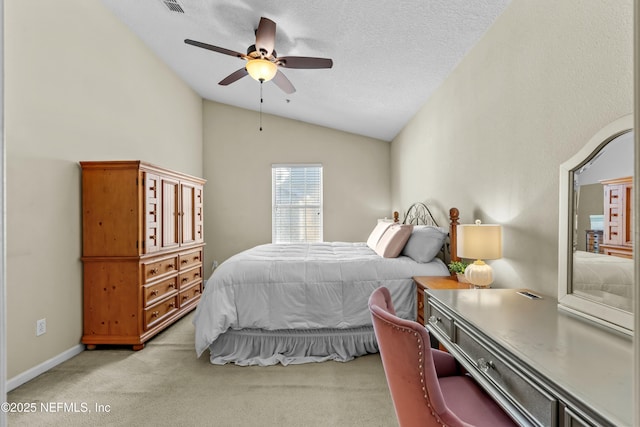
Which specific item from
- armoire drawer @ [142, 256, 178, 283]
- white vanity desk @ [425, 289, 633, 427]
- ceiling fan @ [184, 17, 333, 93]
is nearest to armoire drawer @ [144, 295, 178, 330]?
armoire drawer @ [142, 256, 178, 283]

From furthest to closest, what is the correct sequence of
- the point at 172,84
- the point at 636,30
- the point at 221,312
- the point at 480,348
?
the point at 172,84
the point at 221,312
the point at 480,348
the point at 636,30

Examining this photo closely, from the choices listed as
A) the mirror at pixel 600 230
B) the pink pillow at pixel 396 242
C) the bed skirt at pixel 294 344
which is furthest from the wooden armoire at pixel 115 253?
the mirror at pixel 600 230

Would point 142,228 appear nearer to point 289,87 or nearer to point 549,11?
point 289,87

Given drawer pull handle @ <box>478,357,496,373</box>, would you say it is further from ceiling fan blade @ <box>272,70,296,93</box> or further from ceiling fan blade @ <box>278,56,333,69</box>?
ceiling fan blade @ <box>272,70,296,93</box>

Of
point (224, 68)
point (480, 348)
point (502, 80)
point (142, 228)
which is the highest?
point (224, 68)

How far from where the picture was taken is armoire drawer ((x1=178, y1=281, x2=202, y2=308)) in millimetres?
3611

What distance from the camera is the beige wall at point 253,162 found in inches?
214

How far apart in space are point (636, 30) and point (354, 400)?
2.18 m

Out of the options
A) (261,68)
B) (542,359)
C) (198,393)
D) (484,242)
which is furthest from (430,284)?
(261,68)

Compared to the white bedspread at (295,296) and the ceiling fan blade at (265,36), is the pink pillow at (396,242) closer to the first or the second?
the white bedspread at (295,296)

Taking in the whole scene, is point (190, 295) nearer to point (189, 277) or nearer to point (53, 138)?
point (189, 277)

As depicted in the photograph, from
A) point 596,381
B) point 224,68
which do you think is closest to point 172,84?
point 224,68

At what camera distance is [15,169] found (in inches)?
85.4

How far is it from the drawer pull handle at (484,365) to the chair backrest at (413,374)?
25cm
